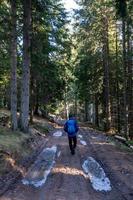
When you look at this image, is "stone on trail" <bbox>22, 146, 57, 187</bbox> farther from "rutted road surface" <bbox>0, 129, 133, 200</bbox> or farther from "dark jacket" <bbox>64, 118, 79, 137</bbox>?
"dark jacket" <bbox>64, 118, 79, 137</bbox>

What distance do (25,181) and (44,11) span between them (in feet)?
53.4

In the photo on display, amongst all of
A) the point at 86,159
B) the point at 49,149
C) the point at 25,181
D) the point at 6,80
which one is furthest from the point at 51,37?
the point at 25,181

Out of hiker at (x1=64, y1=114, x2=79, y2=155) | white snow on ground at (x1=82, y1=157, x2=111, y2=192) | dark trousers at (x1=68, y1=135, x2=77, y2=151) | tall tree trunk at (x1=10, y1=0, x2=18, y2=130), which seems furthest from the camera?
tall tree trunk at (x1=10, y1=0, x2=18, y2=130)

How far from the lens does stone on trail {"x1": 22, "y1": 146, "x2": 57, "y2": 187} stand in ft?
41.6

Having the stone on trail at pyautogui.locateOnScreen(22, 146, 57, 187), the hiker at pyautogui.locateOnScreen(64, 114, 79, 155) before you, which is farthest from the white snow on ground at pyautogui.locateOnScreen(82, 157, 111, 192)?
the hiker at pyautogui.locateOnScreen(64, 114, 79, 155)

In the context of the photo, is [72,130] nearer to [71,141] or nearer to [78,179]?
[71,141]

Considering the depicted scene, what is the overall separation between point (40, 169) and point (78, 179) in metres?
2.36

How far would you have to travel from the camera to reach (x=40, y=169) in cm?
1502

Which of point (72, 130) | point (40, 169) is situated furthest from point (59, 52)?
point (40, 169)

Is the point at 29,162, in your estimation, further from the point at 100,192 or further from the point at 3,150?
the point at 100,192

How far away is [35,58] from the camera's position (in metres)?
30.0

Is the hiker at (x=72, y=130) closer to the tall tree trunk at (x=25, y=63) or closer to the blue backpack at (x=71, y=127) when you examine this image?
the blue backpack at (x=71, y=127)

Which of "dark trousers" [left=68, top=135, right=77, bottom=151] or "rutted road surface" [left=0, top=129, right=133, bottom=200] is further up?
"dark trousers" [left=68, top=135, right=77, bottom=151]

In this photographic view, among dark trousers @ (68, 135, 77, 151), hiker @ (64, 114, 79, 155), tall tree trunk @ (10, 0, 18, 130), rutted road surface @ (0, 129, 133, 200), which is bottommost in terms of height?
rutted road surface @ (0, 129, 133, 200)
